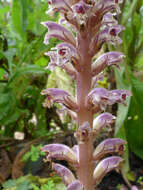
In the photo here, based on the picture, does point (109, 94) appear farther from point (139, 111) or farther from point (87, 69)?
point (139, 111)

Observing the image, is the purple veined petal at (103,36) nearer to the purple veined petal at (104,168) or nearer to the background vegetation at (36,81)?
the purple veined petal at (104,168)

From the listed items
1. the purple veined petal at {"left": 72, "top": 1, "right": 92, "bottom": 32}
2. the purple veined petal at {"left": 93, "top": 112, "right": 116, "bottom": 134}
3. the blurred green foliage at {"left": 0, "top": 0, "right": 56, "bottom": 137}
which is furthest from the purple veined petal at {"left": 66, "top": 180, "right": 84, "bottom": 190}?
the blurred green foliage at {"left": 0, "top": 0, "right": 56, "bottom": 137}

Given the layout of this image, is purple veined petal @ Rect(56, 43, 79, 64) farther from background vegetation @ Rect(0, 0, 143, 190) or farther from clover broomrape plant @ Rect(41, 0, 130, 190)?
background vegetation @ Rect(0, 0, 143, 190)

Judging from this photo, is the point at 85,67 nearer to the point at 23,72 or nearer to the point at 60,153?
the point at 60,153

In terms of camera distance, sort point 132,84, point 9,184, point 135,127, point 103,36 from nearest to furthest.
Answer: point 103,36
point 9,184
point 132,84
point 135,127

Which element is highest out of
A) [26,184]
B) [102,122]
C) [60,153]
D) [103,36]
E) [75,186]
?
[103,36]

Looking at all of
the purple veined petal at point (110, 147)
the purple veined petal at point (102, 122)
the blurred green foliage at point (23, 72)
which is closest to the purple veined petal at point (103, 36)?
the purple veined petal at point (102, 122)

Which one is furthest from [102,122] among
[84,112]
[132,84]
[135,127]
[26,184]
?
[135,127]

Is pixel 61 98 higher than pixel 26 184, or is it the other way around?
pixel 61 98
